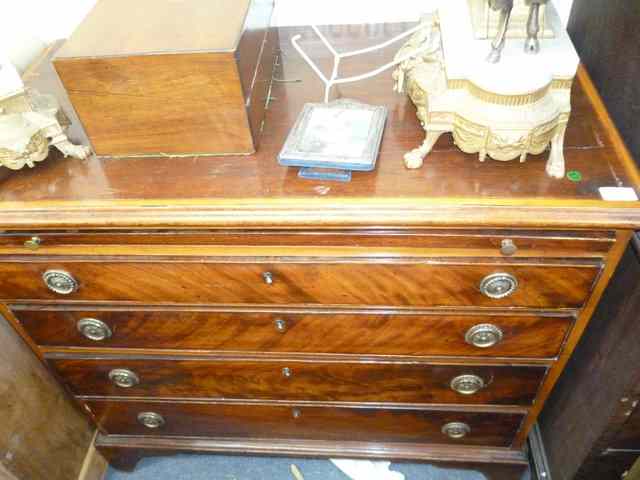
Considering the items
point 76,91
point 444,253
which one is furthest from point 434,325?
point 76,91

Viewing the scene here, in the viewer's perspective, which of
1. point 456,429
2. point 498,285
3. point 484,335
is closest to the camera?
point 498,285

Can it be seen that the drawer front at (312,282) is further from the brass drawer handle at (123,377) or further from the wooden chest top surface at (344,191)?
the brass drawer handle at (123,377)

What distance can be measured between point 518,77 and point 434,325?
484 mm

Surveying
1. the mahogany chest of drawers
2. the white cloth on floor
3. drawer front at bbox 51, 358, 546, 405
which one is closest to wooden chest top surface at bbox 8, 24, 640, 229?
the mahogany chest of drawers

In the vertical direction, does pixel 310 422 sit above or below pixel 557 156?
below

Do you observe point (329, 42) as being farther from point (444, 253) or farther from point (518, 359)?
point (518, 359)

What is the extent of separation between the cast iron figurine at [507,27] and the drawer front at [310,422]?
32.9 inches

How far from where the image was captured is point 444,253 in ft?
3.05

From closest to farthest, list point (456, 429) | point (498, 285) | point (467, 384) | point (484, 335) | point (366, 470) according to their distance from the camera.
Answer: point (498, 285) → point (484, 335) → point (467, 384) → point (456, 429) → point (366, 470)

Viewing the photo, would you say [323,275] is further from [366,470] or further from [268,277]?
[366,470]

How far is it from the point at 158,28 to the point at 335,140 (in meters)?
0.35

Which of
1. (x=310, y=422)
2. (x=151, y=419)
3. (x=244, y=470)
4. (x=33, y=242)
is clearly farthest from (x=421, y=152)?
(x=244, y=470)

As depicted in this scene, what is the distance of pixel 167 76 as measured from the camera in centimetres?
89

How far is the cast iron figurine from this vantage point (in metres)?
0.84
